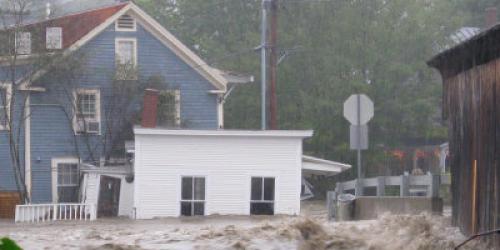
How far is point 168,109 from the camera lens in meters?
45.6

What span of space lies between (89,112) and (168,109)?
3.24 metres

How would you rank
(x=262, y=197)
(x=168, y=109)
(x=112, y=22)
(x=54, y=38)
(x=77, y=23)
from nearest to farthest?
(x=262, y=197) → (x=54, y=38) → (x=112, y=22) → (x=168, y=109) → (x=77, y=23)

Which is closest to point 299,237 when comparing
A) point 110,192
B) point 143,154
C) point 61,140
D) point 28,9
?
point 143,154

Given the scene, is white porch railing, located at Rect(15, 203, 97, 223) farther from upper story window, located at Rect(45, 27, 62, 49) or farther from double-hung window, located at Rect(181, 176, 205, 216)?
upper story window, located at Rect(45, 27, 62, 49)

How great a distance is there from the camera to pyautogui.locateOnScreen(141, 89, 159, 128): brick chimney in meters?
41.4

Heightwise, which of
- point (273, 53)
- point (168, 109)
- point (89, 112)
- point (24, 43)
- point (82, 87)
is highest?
point (24, 43)

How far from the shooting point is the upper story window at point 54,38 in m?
43.4

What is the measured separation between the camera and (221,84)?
46.4 metres

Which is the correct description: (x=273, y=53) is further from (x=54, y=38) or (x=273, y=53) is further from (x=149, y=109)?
(x=54, y=38)

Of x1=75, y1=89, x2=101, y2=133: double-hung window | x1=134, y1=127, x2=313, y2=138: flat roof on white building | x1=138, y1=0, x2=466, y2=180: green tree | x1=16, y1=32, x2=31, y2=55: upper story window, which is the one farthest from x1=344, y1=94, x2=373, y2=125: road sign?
x1=138, y1=0, x2=466, y2=180: green tree

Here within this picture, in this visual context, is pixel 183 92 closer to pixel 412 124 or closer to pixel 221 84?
pixel 221 84

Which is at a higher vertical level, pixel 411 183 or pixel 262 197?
pixel 411 183

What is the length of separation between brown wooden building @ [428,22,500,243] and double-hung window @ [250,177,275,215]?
2021cm

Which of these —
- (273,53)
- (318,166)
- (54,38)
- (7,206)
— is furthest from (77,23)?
(318,166)
